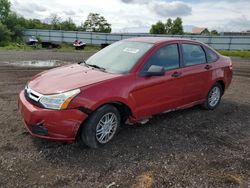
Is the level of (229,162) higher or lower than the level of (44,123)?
lower

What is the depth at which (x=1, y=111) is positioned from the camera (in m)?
5.44

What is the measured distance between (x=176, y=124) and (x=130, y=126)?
0.91 m

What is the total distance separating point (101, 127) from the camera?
157 inches

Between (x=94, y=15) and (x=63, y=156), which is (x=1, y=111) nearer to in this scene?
(x=63, y=156)

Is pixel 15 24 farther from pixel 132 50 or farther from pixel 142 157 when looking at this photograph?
pixel 142 157

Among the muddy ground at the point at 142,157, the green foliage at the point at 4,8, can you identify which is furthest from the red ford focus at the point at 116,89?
the green foliage at the point at 4,8

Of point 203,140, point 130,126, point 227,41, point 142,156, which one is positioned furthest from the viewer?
point 227,41

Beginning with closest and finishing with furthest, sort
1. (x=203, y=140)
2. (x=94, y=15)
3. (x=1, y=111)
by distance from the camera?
1. (x=203, y=140)
2. (x=1, y=111)
3. (x=94, y=15)

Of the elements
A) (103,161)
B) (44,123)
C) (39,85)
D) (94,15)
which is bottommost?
(103,161)

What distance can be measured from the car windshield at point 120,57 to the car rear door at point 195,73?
3.10ft

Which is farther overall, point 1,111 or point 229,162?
point 1,111

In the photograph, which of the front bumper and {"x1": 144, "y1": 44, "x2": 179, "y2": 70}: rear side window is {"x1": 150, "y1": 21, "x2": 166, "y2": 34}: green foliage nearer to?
{"x1": 144, "y1": 44, "x2": 179, "y2": 70}: rear side window

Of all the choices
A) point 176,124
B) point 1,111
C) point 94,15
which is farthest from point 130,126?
point 94,15

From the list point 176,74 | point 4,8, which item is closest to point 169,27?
point 4,8
